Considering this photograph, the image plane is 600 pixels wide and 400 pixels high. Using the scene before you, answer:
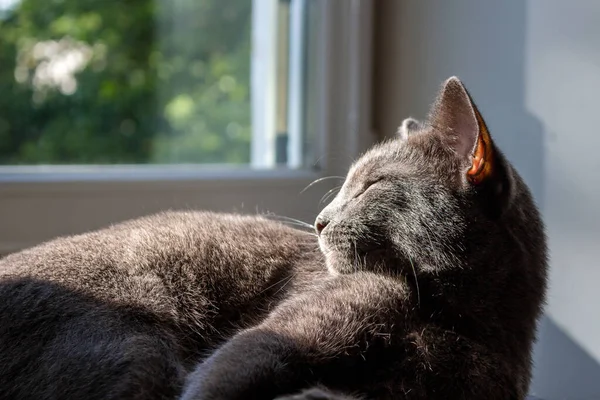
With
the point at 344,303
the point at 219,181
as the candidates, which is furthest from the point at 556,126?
the point at 219,181

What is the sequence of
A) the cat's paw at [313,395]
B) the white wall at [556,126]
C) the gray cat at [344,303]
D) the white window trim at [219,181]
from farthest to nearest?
the white window trim at [219,181] → the white wall at [556,126] → the gray cat at [344,303] → the cat's paw at [313,395]

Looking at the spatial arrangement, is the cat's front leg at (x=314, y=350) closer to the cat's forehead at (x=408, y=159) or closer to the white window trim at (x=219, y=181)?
the cat's forehead at (x=408, y=159)

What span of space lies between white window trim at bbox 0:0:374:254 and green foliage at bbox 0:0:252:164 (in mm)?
74

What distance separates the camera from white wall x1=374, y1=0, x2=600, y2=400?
4.18 ft

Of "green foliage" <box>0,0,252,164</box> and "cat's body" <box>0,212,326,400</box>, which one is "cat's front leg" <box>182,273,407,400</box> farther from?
"green foliage" <box>0,0,252,164</box>

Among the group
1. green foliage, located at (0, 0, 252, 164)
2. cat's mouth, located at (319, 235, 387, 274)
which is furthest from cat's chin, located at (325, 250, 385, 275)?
green foliage, located at (0, 0, 252, 164)

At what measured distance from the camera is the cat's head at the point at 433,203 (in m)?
1.08

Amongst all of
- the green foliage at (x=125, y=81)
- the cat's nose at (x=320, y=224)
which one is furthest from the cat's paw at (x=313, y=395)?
the green foliage at (x=125, y=81)

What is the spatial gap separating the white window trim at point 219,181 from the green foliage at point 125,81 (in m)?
0.07

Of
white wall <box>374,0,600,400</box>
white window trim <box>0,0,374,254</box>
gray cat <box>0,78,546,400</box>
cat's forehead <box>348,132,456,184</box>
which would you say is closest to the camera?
gray cat <box>0,78,546,400</box>

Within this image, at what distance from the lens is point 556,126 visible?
1345 millimetres

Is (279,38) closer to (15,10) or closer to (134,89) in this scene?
(134,89)

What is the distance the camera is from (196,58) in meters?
2.00

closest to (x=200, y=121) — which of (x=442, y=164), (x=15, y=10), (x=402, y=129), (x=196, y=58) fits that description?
(x=196, y=58)
